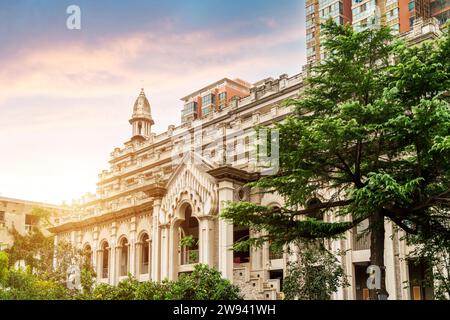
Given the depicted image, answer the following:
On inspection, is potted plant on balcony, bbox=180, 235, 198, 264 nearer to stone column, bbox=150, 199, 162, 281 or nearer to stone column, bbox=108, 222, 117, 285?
stone column, bbox=150, 199, 162, 281

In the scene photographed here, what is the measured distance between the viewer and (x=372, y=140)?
19062 millimetres

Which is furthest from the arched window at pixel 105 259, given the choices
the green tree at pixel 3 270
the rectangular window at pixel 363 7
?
the rectangular window at pixel 363 7

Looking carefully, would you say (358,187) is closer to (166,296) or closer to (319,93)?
(319,93)

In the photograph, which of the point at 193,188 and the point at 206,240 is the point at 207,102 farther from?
the point at 206,240

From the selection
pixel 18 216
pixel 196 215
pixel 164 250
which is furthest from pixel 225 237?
pixel 18 216

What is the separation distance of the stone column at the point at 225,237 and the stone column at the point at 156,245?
6114 mm

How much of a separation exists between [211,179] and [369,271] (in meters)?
15.0

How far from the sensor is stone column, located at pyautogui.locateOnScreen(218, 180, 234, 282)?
30.3 meters

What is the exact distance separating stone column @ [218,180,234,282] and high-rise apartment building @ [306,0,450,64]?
32.9 m

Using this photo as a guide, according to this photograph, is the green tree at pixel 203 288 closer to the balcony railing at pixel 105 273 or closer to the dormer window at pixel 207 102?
the balcony railing at pixel 105 273

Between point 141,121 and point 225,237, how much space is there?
108ft

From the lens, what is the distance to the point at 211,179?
32.0m

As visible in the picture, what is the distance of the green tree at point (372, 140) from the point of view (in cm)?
1700
